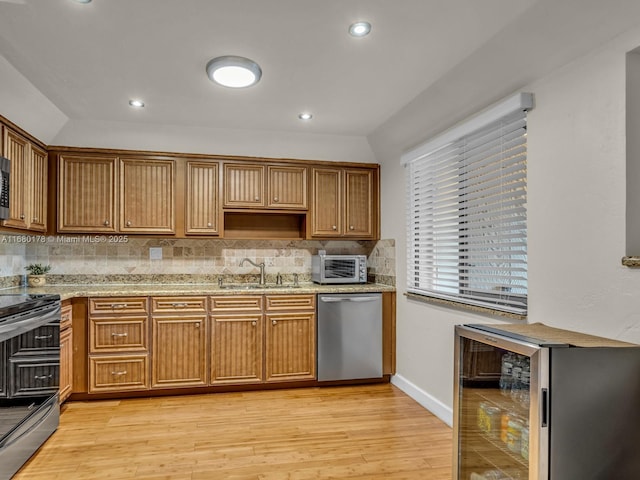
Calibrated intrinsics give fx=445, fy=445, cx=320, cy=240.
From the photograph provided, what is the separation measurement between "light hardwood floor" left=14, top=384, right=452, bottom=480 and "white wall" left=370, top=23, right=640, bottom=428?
121 cm

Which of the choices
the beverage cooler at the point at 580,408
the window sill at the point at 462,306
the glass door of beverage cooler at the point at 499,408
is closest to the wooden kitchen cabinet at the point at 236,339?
the window sill at the point at 462,306

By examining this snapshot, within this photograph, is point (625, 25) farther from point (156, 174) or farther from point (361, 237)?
point (156, 174)

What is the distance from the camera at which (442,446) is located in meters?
2.89

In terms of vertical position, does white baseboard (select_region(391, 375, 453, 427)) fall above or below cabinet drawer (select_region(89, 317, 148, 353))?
below

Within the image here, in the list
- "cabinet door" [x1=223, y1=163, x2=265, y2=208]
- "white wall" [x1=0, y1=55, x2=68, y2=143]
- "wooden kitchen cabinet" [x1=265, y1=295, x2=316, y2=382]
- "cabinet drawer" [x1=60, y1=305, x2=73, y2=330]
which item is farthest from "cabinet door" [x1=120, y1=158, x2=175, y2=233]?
"wooden kitchen cabinet" [x1=265, y1=295, x2=316, y2=382]

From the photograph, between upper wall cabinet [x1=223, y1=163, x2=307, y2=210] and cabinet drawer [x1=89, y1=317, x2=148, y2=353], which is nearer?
cabinet drawer [x1=89, y1=317, x2=148, y2=353]

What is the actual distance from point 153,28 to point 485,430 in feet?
8.63

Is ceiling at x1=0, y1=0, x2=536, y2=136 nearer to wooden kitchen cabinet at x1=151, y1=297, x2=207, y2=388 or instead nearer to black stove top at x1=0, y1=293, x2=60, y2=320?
black stove top at x1=0, y1=293, x2=60, y2=320

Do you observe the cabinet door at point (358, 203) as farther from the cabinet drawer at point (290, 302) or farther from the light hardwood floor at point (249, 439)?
the light hardwood floor at point (249, 439)

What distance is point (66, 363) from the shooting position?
3.51m

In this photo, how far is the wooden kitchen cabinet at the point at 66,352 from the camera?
3.42 m

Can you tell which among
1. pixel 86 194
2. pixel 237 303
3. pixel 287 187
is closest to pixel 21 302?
pixel 86 194

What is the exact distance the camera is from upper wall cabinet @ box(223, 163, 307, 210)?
427 cm

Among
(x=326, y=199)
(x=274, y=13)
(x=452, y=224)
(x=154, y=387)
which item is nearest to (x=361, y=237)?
(x=326, y=199)
